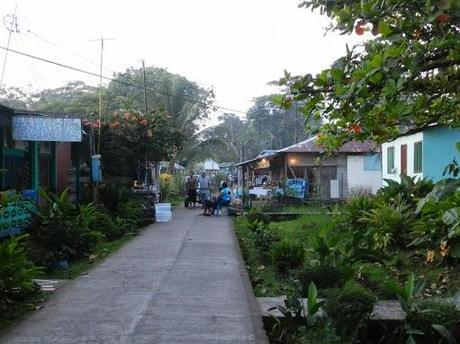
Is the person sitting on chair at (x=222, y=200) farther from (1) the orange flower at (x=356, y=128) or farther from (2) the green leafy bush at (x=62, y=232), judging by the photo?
(1) the orange flower at (x=356, y=128)

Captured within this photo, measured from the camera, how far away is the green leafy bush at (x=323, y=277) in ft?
23.5

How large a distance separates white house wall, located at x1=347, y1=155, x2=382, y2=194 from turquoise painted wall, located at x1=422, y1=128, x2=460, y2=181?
9.54m

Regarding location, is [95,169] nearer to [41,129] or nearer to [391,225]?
[41,129]

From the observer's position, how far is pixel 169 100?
102ft

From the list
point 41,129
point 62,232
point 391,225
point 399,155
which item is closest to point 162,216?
point 41,129

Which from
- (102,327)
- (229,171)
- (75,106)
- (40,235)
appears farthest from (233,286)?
(229,171)

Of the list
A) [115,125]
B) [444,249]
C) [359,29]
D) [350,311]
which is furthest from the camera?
[115,125]

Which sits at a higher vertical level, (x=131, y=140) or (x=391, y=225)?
(x=131, y=140)

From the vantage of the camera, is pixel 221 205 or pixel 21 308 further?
pixel 221 205

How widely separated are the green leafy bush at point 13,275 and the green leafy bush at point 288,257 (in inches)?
152

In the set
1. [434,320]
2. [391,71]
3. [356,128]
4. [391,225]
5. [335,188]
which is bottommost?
[434,320]

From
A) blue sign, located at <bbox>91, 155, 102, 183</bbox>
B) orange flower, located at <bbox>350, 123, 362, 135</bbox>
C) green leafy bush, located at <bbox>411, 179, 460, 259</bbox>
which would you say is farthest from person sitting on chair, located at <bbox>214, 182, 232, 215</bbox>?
orange flower, located at <bbox>350, 123, 362, 135</bbox>

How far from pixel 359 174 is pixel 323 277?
21909mm

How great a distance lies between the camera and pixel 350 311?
5.82 m
